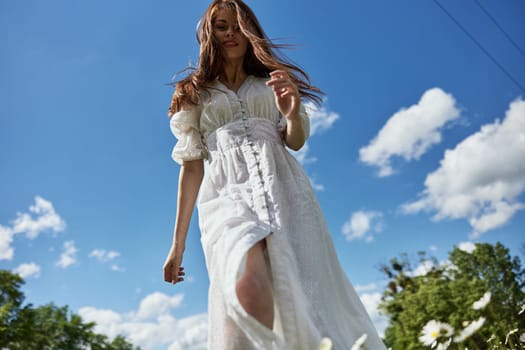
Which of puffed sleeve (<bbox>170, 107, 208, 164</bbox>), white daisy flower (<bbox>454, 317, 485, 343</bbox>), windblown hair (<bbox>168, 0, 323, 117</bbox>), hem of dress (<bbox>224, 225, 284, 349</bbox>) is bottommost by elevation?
white daisy flower (<bbox>454, 317, 485, 343</bbox>)

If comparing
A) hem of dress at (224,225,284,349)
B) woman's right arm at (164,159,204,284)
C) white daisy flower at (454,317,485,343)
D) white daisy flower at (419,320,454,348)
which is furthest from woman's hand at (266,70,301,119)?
white daisy flower at (454,317,485,343)

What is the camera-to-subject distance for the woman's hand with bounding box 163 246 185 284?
9.37 feet

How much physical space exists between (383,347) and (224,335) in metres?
0.90

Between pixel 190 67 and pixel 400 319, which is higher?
pixel 400 319

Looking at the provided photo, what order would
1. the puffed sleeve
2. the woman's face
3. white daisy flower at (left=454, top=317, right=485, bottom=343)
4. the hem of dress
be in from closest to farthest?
white daisy flower at (left=454, top=317, right=485, bottom=343) < the hem of dress < the puffed sleeve < the woman's face

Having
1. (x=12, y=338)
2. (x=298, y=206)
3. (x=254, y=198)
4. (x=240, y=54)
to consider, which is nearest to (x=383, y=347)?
(x=298, y=206)

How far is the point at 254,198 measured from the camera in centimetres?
255

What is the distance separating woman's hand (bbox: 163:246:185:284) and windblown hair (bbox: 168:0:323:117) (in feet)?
3.09

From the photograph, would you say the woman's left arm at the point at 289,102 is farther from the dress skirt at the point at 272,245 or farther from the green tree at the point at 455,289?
the green tree at the point at 455,289

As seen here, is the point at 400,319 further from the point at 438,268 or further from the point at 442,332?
the point at 442,332

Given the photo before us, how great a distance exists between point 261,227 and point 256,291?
375mm

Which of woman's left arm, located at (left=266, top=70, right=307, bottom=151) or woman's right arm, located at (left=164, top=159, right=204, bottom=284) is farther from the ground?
woman's left arm, located at (left=266, top=70, right=307, bottom=151)

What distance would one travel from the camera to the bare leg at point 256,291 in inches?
80.5

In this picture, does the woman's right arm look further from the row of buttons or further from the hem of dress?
the hem of dress
